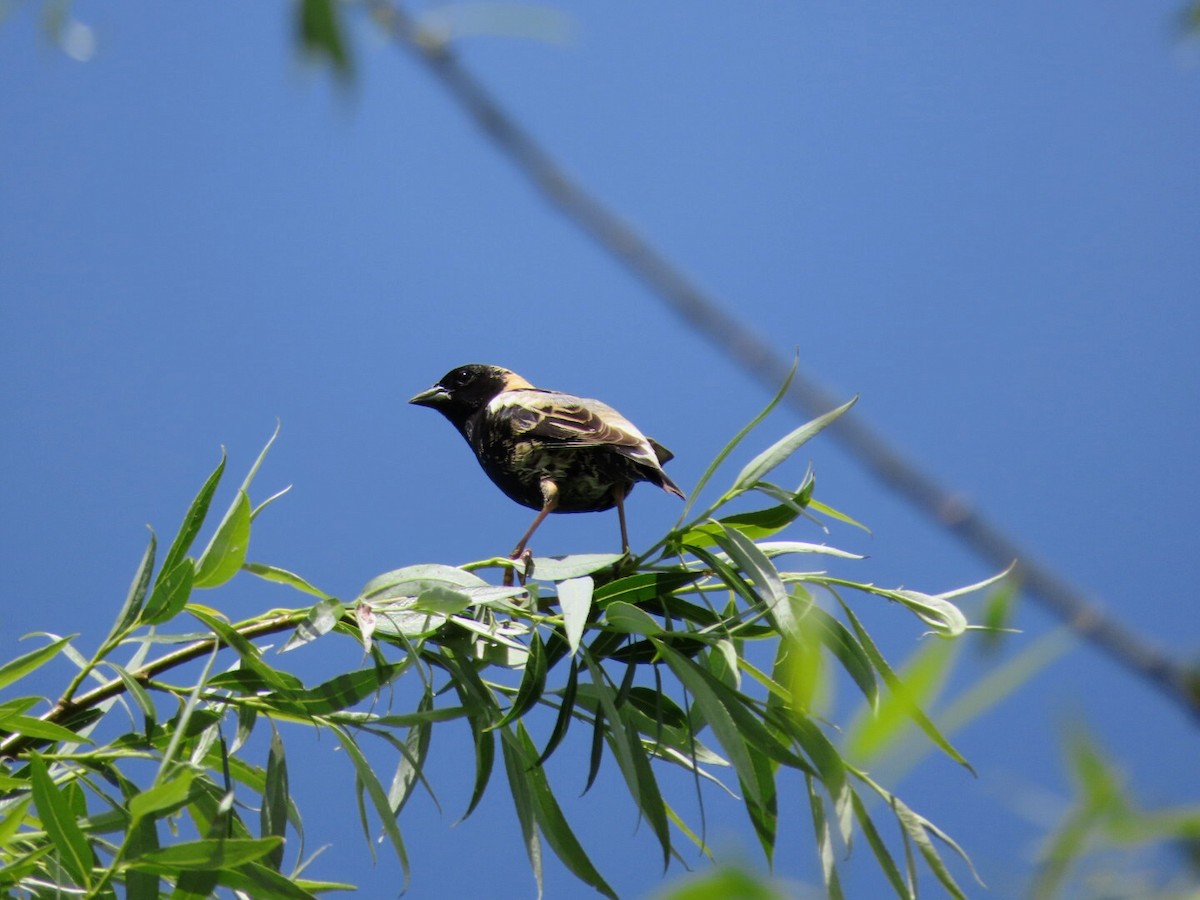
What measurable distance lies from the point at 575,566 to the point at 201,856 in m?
0.44

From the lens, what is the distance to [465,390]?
98.3 inches

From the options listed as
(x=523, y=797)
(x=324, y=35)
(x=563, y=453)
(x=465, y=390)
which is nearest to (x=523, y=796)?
(x=523, y=797)

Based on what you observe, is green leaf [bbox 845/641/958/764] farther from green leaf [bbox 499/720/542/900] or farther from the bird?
the bird

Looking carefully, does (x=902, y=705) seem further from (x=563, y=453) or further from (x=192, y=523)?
(x=563, y=453)

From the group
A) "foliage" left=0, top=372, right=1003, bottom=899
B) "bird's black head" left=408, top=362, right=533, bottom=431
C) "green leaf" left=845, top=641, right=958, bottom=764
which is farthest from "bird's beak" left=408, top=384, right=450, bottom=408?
"green leaf" left=845, top=641, right=958, bottom=764

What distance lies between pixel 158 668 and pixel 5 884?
0.22m

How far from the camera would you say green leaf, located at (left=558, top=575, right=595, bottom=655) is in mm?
1117

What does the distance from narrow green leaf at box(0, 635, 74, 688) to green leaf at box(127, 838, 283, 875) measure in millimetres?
224

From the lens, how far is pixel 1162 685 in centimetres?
32

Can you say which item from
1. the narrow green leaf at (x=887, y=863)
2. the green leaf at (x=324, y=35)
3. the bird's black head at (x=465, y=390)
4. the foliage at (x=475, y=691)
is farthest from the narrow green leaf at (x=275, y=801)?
the bird's black head at (x=465, y=390)

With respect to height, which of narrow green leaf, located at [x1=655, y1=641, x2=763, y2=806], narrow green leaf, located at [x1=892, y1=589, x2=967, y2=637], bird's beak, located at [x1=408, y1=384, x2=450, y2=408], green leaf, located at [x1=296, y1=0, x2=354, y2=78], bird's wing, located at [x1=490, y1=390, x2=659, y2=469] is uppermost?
bird's beak, located at [x1=408, y1=384, x2=450, y2=408]

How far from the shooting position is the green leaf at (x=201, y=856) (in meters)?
1.12

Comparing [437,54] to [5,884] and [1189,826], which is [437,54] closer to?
[1189,826]

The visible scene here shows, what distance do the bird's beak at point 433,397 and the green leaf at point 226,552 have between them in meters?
1.25
